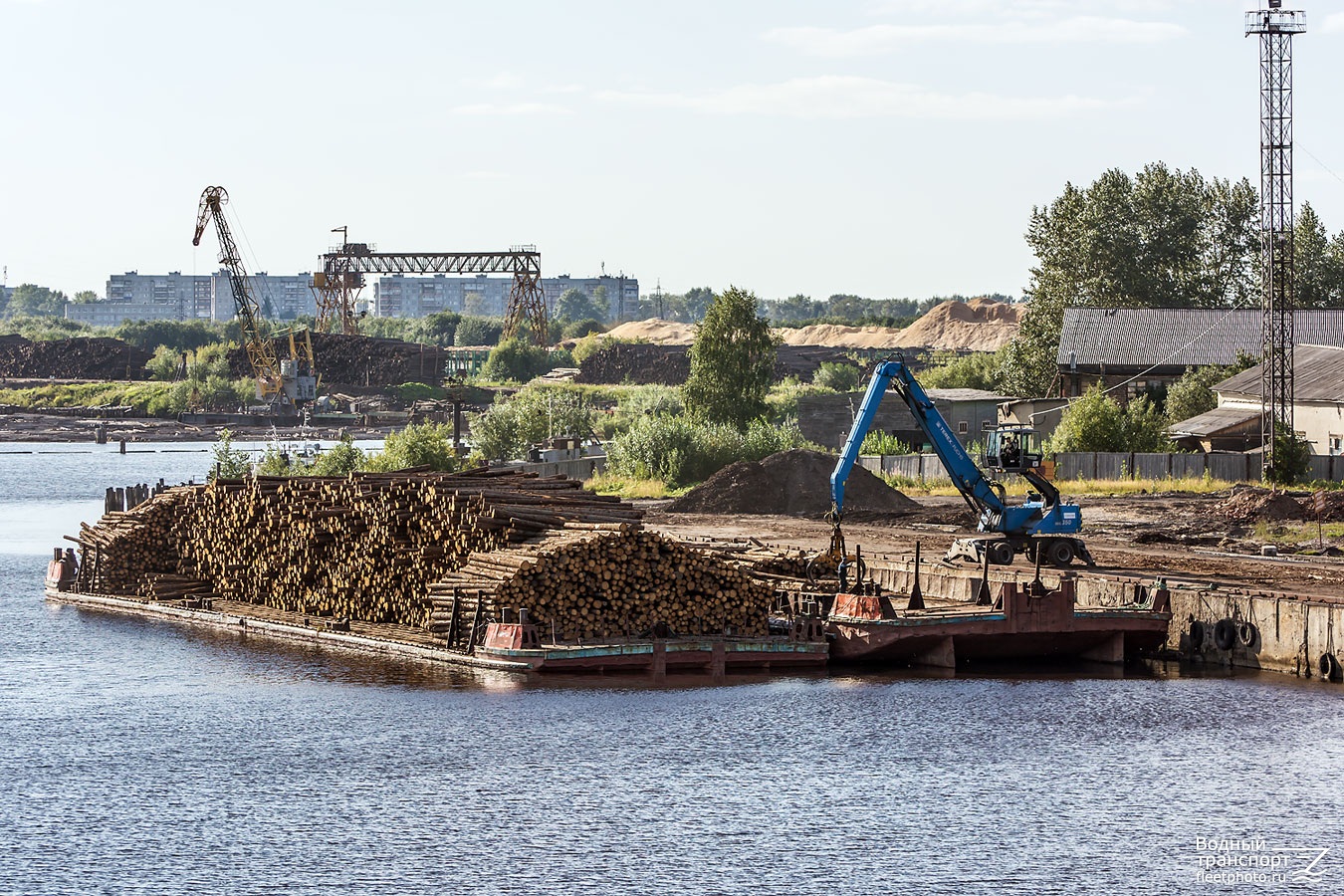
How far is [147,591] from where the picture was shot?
5003cm

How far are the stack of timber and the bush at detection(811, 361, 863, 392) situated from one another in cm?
11049

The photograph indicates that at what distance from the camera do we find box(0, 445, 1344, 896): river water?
23.0 metres

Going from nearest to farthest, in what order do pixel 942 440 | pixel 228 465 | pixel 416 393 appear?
pixel 942 440, pixel 228 465, pixel 416 393

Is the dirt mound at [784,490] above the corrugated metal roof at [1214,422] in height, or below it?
below

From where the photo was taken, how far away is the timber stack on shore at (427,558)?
1421 inches

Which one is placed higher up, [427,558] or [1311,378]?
[1311,378]

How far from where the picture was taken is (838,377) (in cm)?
15538

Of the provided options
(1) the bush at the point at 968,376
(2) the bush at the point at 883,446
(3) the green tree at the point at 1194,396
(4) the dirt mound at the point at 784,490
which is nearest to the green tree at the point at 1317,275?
(1) the bush at the point at 968,376

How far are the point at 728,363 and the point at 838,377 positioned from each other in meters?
66.1

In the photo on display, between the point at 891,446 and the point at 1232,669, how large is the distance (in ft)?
138

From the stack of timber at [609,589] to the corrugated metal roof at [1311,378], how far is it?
127ft

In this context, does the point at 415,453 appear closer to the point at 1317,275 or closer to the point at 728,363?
the point at 728,363

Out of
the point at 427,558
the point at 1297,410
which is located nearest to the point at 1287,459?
the point at 1297,410

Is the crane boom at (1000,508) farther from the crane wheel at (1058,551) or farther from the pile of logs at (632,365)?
the pile of logs at (632,365)
